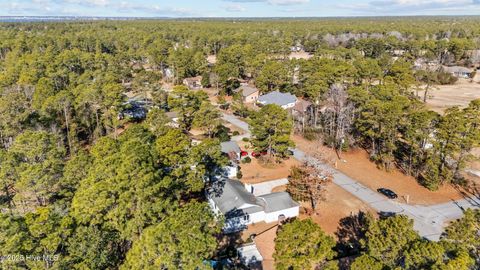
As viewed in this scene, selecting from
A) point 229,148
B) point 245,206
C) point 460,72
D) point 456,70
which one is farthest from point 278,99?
point 460,72

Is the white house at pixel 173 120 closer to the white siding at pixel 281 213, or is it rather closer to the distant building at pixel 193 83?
the white siding at pixel 281 213

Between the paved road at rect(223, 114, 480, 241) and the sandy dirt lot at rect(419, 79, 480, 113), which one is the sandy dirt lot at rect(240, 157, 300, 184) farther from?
the sandy dirt lot at rect(419, 79, 480, 113)

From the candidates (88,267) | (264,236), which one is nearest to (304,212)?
(264,236)

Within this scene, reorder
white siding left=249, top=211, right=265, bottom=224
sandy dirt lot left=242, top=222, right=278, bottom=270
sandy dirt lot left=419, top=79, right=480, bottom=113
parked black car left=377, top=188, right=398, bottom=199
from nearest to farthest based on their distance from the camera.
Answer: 1. sandy dirt lot left=242, top=222, right=278, bottom=270
2. white siding left=249, top=211, right=265, bottom=224
3. parked black car left=377, top=188, right=398, bottom=199
4. sandy dirt lot left=419, top=79, right=480, bottom=113

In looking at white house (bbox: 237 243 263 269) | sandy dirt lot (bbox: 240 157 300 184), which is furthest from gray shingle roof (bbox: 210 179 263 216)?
sandy dirt lot (bbox: 240 157 300 184)

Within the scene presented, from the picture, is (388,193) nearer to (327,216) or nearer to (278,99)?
(327,216)

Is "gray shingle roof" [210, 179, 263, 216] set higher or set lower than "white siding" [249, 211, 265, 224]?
higher

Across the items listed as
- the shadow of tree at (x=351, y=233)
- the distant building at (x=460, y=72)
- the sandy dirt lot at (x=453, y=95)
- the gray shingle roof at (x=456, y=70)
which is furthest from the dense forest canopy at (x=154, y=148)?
the gray shingle roof at (x=456, y=70)
